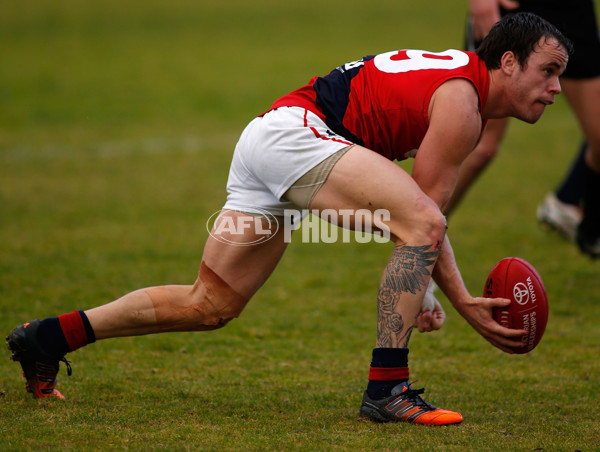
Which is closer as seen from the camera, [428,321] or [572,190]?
[428,321]

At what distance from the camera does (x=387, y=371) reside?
11.7 feet

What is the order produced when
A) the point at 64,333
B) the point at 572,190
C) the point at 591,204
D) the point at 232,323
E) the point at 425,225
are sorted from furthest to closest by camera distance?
the point at 572,190
the point at 591,204
the point at 232,323
the point at 64,333
the point at 425,225

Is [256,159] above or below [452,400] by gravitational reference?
above

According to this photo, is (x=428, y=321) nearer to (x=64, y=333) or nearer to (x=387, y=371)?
(x=387, y=371)

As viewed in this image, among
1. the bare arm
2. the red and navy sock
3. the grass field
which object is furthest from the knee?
the red and navy sock

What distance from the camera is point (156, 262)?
22.2 ft

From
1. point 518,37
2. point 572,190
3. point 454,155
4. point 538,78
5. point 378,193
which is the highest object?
point 518,37

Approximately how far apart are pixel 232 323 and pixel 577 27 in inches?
124

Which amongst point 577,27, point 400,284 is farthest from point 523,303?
point 577,27

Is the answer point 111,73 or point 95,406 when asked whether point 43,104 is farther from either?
point 95,406

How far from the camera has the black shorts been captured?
5824mm

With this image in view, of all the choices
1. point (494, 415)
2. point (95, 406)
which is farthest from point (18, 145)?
point (494, 415)

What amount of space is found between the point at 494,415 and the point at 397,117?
1378mm

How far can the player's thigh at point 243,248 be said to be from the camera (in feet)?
12.6
